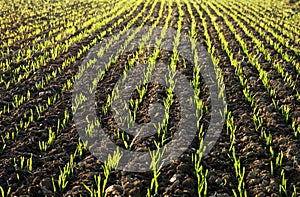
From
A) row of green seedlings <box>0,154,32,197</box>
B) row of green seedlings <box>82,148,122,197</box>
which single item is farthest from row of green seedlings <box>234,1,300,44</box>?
row of green seedlings <box>0,154,32,197</box>

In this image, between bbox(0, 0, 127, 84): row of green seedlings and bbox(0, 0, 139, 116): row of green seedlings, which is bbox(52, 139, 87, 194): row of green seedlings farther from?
bbox(0, 0, 127, 84): row of green seedlings

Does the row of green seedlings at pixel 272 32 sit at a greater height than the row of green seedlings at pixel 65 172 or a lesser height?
greater

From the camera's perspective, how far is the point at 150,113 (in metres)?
4.36

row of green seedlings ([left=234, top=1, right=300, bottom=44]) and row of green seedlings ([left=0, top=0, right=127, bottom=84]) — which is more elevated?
row of green seedlings ([left=234, top=1, right=300, bottom=44])

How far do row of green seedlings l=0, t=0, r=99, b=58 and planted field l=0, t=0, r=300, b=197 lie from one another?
45mm

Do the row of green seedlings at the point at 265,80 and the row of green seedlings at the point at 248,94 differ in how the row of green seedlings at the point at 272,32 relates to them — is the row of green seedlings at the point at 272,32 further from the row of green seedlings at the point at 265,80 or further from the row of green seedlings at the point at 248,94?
the row of green seedlings at the point at 248,94

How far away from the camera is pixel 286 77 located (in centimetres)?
555

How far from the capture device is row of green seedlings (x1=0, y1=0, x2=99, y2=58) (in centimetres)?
700

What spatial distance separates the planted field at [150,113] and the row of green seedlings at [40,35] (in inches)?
1.8

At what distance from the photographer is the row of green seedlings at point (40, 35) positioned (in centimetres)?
700

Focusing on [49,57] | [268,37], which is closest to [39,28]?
[49,57]

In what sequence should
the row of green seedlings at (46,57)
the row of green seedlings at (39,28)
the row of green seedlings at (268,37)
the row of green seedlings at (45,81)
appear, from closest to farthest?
the row of green seedlings at (45,81) → the row of green seedlings at (46,57) → the row of green seedlings at (268,37) → the row of green seedlings at (39,28)

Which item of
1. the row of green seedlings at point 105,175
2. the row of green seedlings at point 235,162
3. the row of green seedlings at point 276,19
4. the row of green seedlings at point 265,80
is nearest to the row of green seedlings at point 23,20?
the row of green seedlings at point 265,80

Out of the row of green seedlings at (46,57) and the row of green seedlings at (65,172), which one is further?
the row of green seedlings at (46,57)
